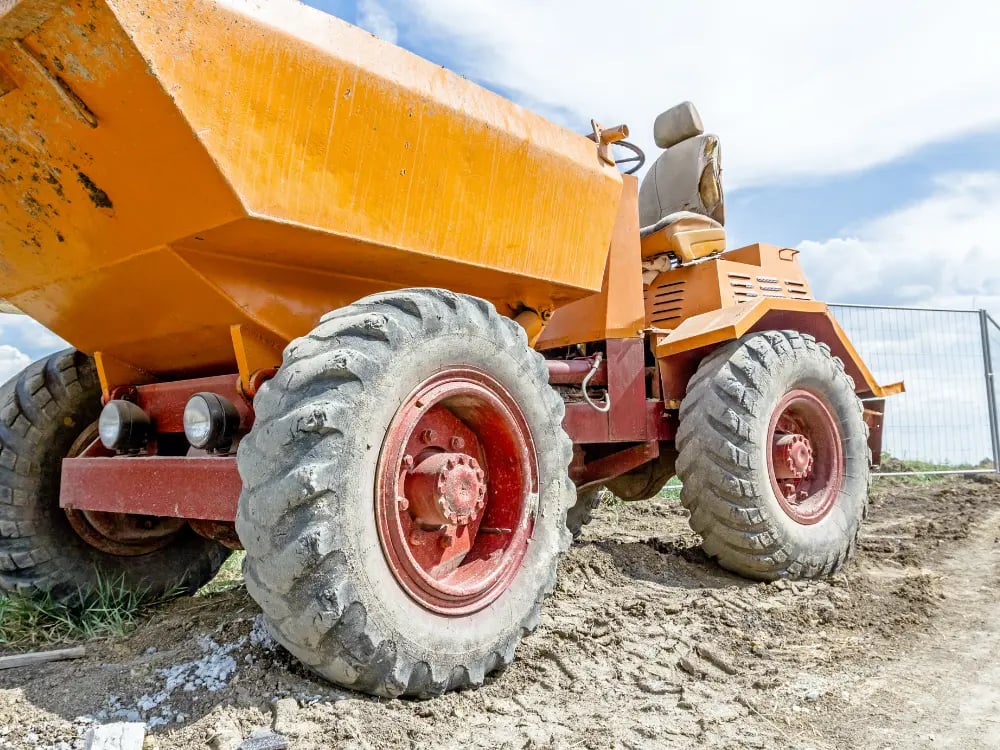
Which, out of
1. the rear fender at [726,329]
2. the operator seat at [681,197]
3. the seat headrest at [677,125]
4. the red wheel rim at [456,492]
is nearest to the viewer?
the red wheel rim at [456,492]

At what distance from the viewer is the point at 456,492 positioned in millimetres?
2727

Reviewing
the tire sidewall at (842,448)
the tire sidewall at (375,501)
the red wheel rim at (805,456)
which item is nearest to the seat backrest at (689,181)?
the tire sidewall at (842,448)

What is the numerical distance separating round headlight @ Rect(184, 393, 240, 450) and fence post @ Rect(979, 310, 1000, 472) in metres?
10.9

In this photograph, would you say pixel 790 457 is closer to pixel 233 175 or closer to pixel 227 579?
pixel 227 579

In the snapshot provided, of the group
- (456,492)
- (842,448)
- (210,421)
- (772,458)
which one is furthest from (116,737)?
(842,448)

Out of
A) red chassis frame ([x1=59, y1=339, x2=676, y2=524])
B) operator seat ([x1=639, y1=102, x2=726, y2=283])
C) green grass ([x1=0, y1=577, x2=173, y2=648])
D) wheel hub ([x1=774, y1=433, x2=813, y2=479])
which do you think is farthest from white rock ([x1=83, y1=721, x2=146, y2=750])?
operator seat ([x1=639, y1=102, x2=726, y2=283])

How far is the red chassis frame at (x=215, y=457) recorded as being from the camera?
9.11 ft

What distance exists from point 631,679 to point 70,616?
2557 millimetres

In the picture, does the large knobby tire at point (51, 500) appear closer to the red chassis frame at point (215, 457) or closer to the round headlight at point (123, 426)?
the red chassis frame at point (215, 457)

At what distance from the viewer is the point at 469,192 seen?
318 centimetres

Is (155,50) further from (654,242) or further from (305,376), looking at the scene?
(654,242)

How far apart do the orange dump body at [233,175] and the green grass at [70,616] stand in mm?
1125

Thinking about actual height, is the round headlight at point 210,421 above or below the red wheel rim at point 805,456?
above

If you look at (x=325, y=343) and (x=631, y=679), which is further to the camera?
(x=631, y=679)
